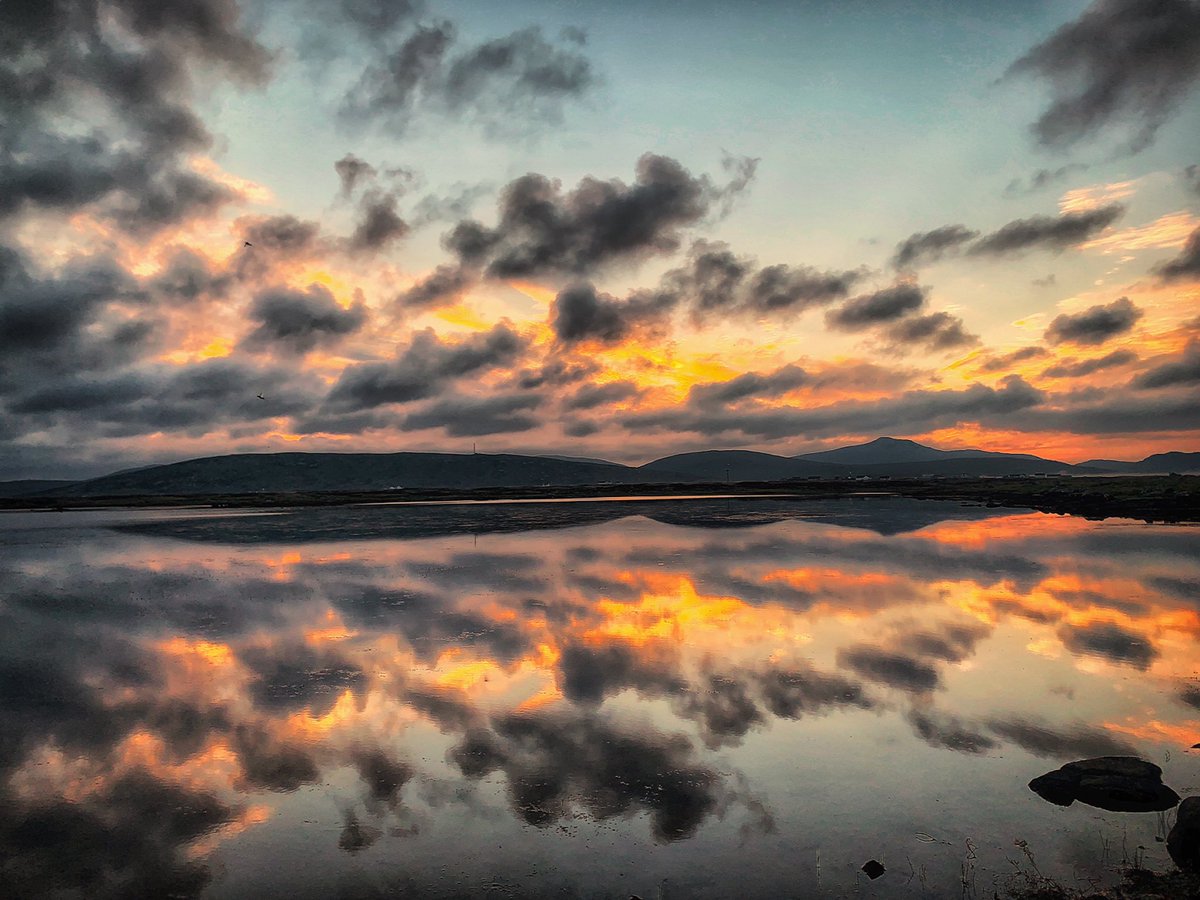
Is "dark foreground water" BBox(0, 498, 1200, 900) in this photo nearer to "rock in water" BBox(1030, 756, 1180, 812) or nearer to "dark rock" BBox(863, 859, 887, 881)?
"dark rock" BBox(863, 859, 887, 881)

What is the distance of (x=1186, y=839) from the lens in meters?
10.1

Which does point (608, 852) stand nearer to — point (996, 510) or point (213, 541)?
point (213, 541)

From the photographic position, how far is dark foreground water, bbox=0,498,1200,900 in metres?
10.5

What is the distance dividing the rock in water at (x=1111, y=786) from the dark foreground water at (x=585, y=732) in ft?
1.31

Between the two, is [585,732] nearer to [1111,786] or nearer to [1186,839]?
[1111,786]

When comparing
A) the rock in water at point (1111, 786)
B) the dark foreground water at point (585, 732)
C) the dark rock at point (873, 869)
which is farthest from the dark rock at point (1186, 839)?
the dark rock at point (873, 869)

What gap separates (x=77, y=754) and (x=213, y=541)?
58.8 m

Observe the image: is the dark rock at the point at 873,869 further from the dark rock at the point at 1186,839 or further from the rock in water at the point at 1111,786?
the rock in water at the point at 1111,786

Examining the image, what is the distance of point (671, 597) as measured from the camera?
3195 cm

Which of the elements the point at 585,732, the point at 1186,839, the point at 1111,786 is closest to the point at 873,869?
the point at 1186,839

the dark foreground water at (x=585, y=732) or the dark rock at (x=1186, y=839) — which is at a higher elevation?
the dark rock at (x=1186, y=839)

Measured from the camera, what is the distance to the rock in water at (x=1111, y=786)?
1200 centimetres

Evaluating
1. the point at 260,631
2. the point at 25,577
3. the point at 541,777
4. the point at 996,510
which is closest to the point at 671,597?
the point at 260,631

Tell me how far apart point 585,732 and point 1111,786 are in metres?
9.91
